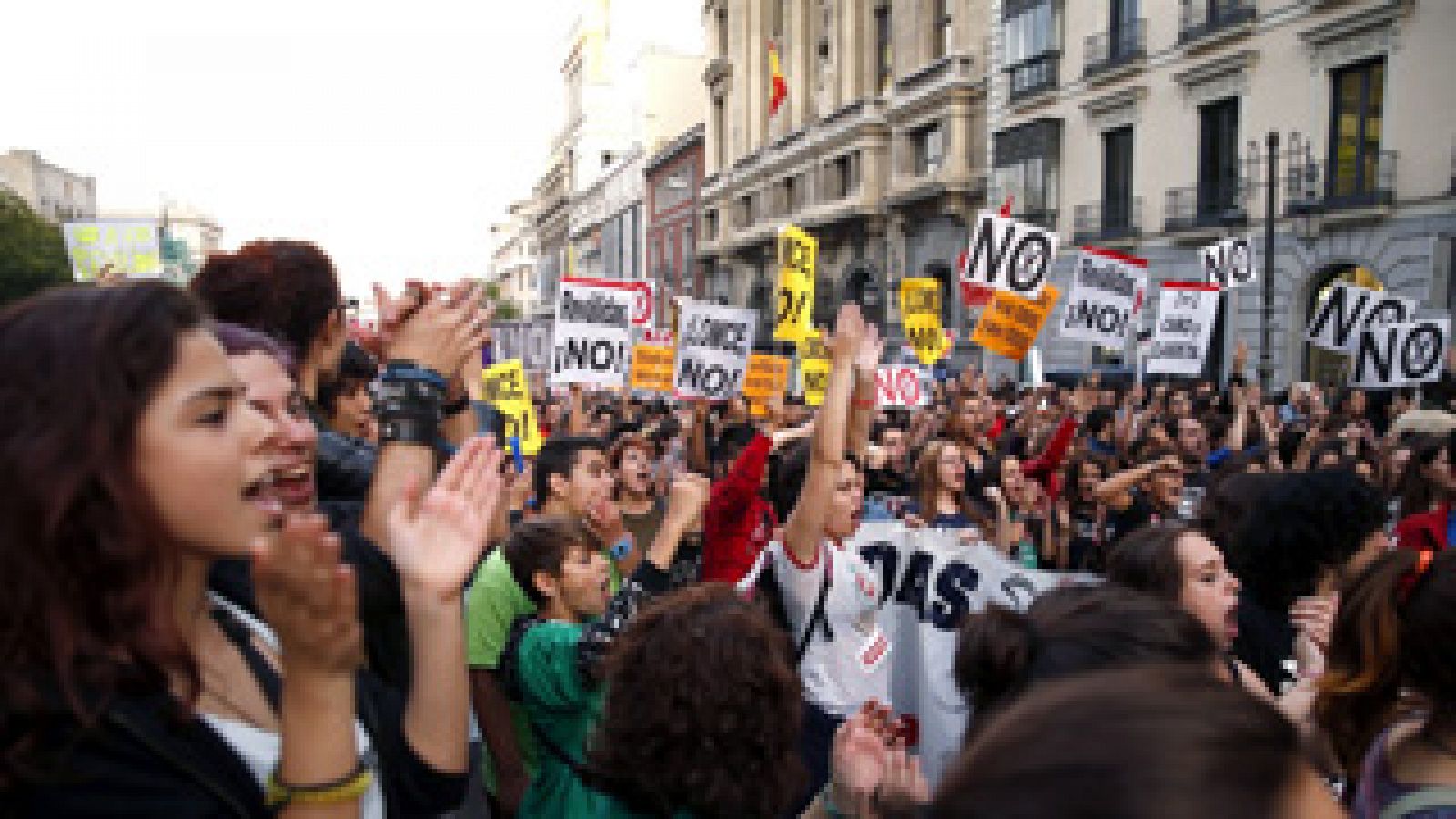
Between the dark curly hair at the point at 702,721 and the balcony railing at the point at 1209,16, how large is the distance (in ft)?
71.4

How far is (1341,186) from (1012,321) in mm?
13201

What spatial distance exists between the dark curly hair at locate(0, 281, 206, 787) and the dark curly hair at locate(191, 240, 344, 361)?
1.06 metres

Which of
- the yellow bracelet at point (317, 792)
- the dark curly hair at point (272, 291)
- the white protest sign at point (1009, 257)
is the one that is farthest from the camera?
the white protest sign at point (1009, 257)

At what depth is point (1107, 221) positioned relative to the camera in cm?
2339

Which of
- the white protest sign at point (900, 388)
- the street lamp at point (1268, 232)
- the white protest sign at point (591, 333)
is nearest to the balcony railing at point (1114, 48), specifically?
the street lamp at point (1268, 232)

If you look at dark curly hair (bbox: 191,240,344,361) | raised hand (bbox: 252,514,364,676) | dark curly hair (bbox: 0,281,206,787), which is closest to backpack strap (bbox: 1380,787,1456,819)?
raised hand (bbox: 252,514,364,676)

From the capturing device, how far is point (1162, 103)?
71.0 ft

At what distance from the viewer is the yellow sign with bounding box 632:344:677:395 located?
1073 cm

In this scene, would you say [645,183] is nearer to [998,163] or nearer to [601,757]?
[998,163]

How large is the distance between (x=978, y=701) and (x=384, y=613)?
1.20 m

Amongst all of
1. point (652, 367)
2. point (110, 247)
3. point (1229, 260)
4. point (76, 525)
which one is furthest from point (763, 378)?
point (76, 525)

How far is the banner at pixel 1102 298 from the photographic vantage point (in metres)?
10.0

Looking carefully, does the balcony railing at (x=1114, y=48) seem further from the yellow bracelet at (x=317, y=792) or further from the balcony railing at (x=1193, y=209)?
the yellow bracelet at (x=317, y=792)

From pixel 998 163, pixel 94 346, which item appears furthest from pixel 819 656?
pixel 998 163
